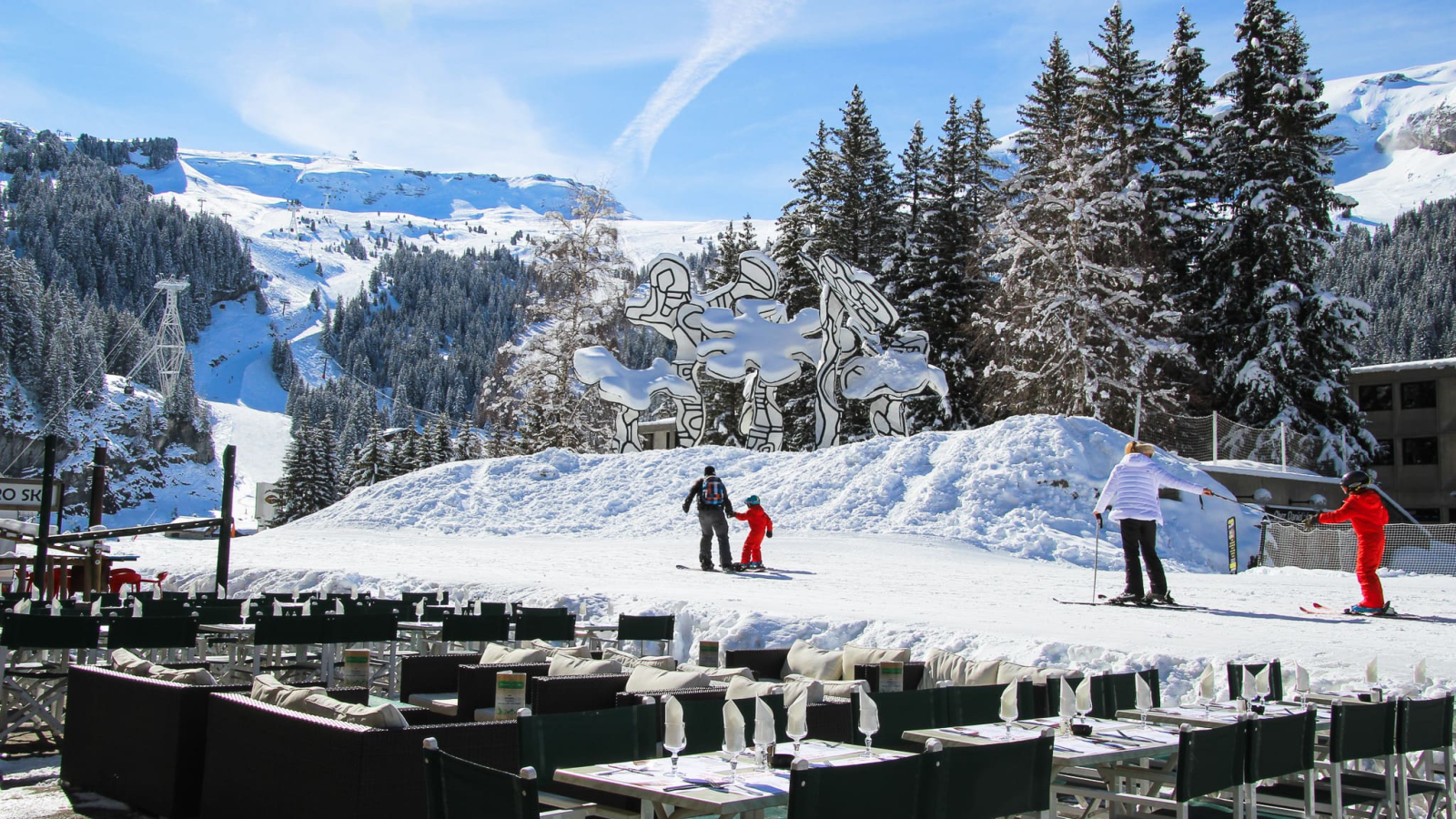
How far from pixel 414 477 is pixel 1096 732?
26985 mm

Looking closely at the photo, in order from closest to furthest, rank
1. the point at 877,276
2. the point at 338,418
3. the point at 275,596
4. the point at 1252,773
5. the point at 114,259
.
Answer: the point at 1252,773 → the point at 275,596 → the point at 877,276 → the point at 338,418 → the point at 114,259

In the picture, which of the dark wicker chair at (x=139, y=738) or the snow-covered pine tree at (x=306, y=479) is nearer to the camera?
the dark wicker chair at (x=139, y=738)

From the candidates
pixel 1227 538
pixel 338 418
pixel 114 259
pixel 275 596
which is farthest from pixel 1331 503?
pixel 114 259

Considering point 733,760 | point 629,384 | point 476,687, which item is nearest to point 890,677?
point 476,687

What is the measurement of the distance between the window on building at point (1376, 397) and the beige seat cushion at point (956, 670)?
45.4m

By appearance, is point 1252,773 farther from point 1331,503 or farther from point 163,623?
point 1331,503

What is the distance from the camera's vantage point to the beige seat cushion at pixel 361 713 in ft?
16.4

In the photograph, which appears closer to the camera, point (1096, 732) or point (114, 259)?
point (1096, 732)

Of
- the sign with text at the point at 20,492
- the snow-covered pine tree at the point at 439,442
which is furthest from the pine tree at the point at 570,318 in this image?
the sign with text at the point at 20,492

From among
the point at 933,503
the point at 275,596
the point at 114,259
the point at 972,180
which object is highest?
the point at 114,259

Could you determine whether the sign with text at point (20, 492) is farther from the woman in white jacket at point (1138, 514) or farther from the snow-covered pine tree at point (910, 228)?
the snow-covered pine tree at point (910, 228)

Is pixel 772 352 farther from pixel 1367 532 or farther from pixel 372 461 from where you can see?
pixel 372 461

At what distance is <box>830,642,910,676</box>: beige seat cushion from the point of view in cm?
816

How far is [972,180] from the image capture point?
1960 inches
